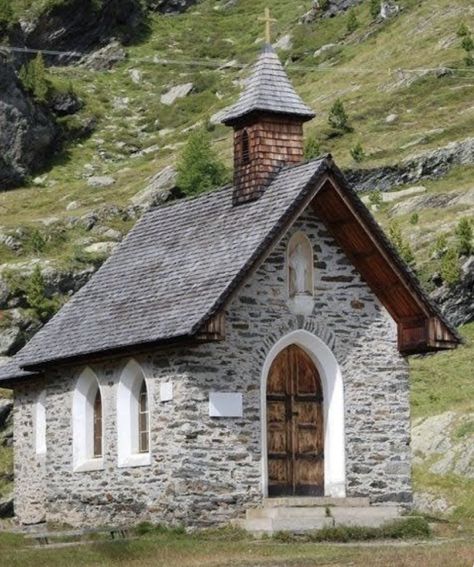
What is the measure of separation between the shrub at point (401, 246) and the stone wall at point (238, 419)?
23.6m

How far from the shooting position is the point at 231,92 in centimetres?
10981

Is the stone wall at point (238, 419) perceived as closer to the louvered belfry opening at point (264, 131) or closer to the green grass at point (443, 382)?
the louvered belfry opening at point (264, 131)

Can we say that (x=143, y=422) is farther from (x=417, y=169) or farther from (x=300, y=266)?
(x=417, y=169)

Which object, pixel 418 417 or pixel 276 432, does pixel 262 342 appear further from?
pixel 418 417

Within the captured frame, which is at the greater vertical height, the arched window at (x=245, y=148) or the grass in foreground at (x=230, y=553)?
A: the arched window at (x=245, y=148)

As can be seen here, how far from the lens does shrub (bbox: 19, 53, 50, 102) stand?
315 feet

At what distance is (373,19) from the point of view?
109 meters

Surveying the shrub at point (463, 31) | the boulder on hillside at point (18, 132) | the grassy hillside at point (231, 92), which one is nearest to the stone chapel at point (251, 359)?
the grassy hillside at point (231, 92)

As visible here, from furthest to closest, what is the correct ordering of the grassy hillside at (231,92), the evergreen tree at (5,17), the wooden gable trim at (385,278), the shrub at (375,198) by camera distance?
the evergreen tree at (5,17)
the grassy hillside at (231,92)
the shrub at (375,198)
the wooden gable trim at (385,278)

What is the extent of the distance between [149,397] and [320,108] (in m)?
59.6

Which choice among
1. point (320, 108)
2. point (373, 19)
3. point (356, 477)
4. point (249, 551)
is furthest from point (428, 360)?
point (373, 19)

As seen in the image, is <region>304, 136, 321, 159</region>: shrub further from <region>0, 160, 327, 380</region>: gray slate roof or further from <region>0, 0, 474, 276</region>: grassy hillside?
<region>0, 160, 327, 380</region>: gray slate roof

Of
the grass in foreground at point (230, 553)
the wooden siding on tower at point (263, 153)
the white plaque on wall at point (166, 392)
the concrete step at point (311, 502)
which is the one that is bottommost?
the grass in foreground at point (230, 553)

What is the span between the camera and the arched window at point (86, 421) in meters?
31.5
